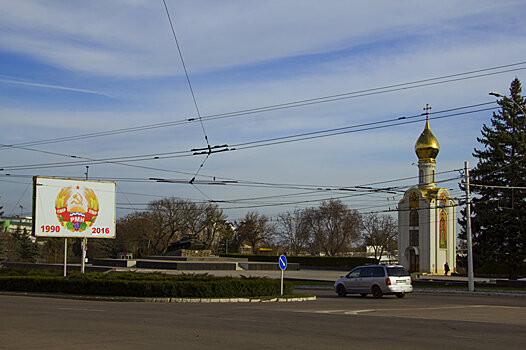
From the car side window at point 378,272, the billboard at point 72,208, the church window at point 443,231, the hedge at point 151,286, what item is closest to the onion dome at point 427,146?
the church window at point 443,231

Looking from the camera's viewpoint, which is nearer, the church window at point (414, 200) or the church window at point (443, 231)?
the church window at point (443, 231)

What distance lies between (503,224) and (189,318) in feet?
128

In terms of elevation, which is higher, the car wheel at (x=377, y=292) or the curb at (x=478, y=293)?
the car wheel at (x=377, y=292)

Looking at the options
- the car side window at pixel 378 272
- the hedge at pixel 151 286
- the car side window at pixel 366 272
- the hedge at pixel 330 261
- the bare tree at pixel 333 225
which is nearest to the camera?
the hedge at pixel 151 286

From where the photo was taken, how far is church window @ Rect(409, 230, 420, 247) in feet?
214

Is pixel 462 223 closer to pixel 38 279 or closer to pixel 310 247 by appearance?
pixel 38 279

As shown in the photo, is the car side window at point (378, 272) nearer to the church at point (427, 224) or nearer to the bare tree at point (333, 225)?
the church at point (427, 224)

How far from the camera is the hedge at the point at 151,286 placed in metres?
24.5

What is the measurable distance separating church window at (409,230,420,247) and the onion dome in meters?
7.98

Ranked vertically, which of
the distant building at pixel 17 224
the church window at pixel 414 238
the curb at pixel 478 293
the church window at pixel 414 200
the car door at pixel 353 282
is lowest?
the curb at pixel 478 293

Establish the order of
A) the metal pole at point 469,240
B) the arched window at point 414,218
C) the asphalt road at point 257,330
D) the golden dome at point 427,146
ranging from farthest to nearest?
the arched window at point 414,218 < the golden dome at point 427,146 < the metal pole at point 469,240 < the asphalt road at point 257,330

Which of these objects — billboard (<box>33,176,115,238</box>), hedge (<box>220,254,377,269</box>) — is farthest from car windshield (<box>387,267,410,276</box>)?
hedge (<box>220,254,377,269</box>)

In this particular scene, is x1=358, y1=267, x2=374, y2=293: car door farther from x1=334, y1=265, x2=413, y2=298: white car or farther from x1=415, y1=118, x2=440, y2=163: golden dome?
x1=415, y1=118, x2=440, y2=163: golden dome

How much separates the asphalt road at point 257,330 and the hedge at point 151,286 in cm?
633
